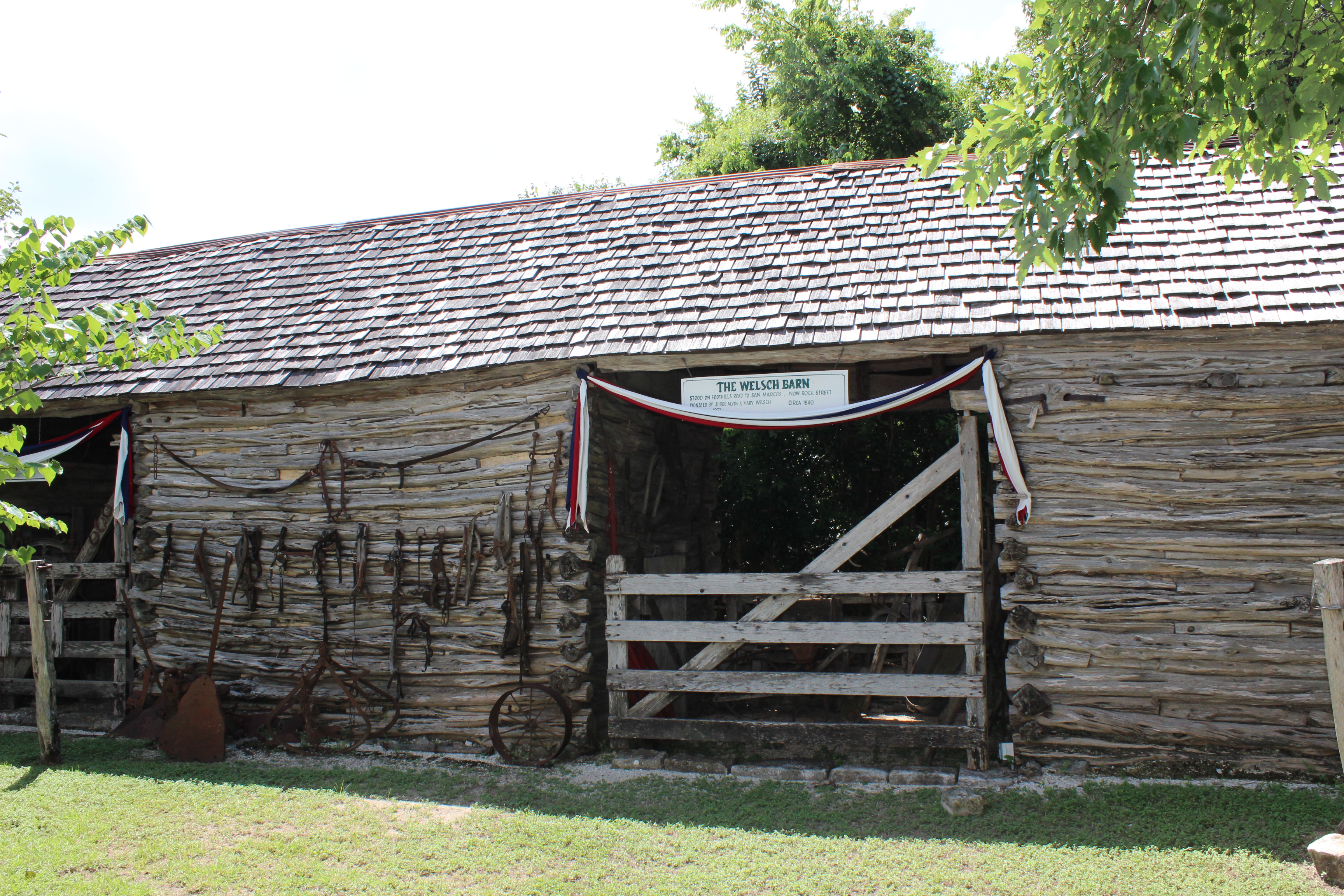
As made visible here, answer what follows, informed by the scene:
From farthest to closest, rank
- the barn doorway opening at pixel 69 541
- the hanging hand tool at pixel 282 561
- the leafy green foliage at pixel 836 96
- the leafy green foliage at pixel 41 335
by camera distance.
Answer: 1. the leafy green foliage at pixel 836 96
2. the barn doorway opening at pixel 69 541
3. the hanging hand tool at pixel 282 561
4. the leafy green foliage at pixel 41 335

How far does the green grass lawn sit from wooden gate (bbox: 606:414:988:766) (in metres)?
0.46

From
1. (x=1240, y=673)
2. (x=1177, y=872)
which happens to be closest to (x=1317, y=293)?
(x=1240, y=673)

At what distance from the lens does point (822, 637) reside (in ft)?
21.3

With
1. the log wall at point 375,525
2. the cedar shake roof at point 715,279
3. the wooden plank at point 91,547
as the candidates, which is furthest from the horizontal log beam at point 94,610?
the cedar shake roof at point 715,279

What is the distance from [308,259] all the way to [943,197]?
6.24 meters

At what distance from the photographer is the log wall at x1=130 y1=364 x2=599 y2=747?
7.27 metres

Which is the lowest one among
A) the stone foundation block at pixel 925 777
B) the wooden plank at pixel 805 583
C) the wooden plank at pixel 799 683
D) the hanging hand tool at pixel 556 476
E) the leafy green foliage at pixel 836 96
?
the stone foundation block at pixel 925 777

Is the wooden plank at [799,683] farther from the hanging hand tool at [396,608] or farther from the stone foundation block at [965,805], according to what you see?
the hanging hand tool at [396,608]

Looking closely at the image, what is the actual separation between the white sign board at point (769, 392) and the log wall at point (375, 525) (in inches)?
40.6

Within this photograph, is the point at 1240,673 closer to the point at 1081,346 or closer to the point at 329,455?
the point at 1081,346

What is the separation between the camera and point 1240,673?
19.9 ft

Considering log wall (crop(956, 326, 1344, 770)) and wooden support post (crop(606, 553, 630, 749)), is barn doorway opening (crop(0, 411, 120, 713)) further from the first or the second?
log wall (crop(956, 326, 1344, 770))

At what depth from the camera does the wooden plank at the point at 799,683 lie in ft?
20.5

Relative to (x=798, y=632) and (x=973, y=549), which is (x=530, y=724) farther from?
(x=973, y=549)
